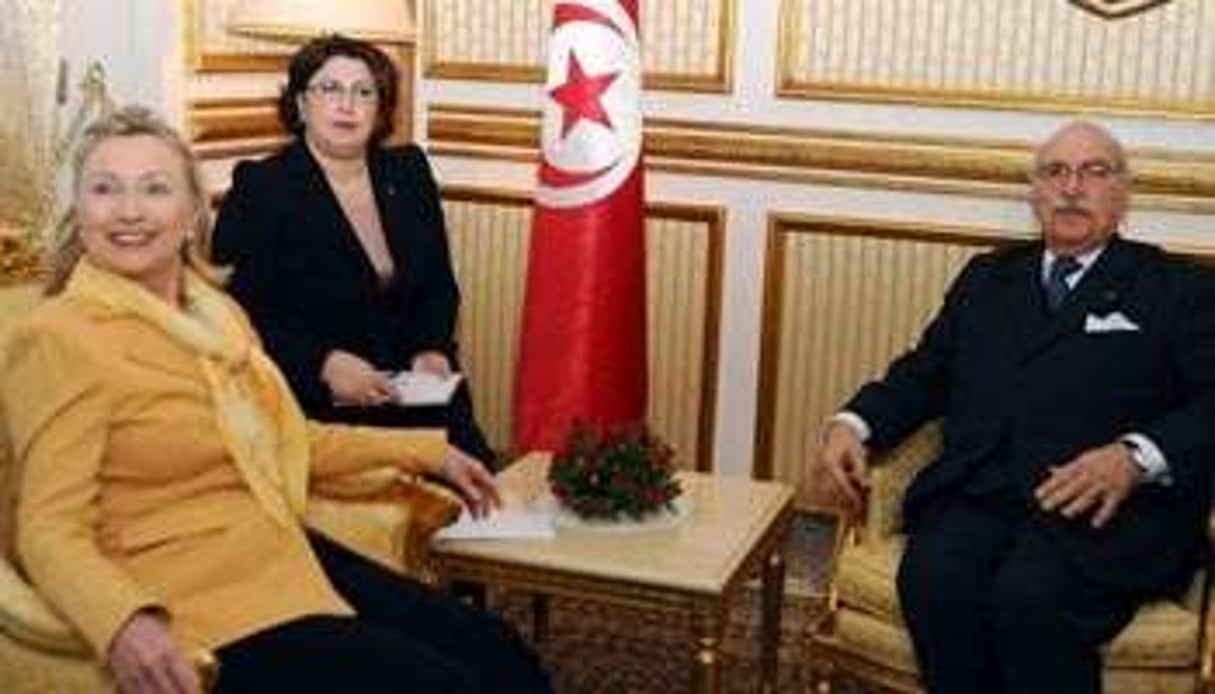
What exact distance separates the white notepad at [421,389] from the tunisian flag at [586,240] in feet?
2.95

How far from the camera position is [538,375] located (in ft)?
13.9

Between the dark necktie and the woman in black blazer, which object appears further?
the woman in black blazer

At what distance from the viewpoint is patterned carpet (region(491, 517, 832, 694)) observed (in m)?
3.38

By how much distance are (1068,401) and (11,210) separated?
6.74 feet

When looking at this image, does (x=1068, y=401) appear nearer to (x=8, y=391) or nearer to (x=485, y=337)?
(x=8, y=391)

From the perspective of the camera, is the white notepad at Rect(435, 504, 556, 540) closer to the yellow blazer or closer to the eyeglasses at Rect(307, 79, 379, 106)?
the yellow blazer

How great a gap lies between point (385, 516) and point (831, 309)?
2.20m

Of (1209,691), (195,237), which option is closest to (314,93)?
(195,237)

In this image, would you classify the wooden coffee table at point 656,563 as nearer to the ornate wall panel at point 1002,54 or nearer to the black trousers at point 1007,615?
the black trousers at point 1007,615

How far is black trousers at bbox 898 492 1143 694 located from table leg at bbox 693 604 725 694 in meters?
0.35

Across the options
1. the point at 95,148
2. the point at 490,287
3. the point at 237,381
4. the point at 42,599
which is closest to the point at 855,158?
the point at 490,287

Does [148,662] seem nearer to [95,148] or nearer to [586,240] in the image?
[95,148]

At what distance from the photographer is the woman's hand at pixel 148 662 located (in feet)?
6.42

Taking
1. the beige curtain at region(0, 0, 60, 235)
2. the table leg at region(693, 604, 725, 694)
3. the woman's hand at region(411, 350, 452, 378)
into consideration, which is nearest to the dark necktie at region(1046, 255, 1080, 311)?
the table leg at region(693, 604, 725, 694)
